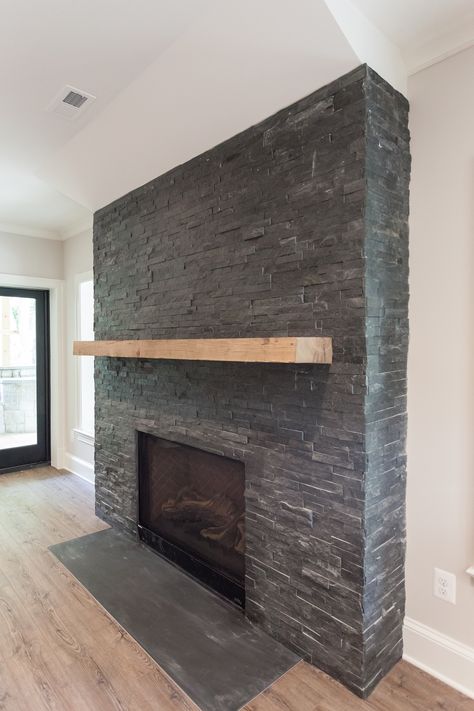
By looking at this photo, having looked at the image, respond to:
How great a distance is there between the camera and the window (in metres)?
4.45

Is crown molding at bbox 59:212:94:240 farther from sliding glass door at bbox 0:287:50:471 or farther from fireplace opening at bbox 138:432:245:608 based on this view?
fireplace opening at bbox 138:432:245:608

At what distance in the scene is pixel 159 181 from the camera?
2713 millimetres

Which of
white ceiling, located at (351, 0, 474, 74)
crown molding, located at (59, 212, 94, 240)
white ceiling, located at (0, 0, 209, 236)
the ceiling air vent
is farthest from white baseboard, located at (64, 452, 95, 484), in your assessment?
white ceiling, located at (351, 0, 474, 74)

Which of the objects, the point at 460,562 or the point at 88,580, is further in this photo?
the point at 88,580

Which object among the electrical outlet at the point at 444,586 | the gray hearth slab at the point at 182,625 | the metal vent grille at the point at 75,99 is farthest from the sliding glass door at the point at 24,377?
the electrical outlet at the point at 444,586

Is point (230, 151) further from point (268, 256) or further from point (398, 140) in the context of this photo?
point (398, 140)

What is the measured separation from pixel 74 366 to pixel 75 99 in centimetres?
293

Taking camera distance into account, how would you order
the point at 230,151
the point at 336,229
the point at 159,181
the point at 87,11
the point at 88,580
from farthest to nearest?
the point at 159,181, the point at 88,580, the point at 230,151, the point at 336,229, the point at 87,11

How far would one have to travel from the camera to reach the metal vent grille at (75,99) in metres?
2.16

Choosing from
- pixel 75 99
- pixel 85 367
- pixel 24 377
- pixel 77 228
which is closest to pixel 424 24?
pixel 75 99

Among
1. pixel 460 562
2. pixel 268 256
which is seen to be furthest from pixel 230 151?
pixel 460 562

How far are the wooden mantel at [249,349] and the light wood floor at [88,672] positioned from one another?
4.34ft

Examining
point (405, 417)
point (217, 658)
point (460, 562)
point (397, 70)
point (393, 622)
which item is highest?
point (397, 70)

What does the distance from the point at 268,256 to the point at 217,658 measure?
1.81m
